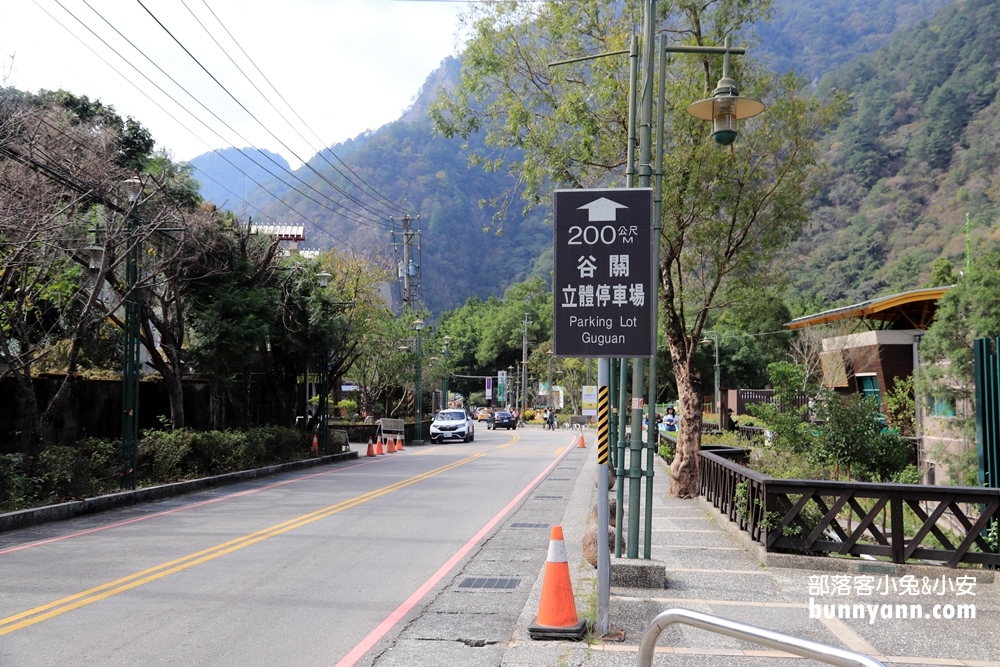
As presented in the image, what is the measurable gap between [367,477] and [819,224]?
85.6 metres

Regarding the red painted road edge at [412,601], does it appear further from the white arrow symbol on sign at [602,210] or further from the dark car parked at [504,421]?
the dark car parked at [504,421]

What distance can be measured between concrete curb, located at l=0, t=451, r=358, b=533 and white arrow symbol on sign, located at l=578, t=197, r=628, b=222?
1006 cm

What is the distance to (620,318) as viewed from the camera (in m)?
6.91

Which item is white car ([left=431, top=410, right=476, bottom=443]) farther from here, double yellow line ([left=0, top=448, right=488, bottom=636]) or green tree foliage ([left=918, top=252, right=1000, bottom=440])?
green tree foliage ([left=918, top=252, right=1000, bottom=440])

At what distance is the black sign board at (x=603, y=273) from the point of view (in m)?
6.89

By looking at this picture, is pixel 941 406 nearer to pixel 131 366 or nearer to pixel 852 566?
pixel 852 566

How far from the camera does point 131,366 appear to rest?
16.5 metres

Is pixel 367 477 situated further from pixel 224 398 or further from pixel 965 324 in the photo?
pixel 965 324

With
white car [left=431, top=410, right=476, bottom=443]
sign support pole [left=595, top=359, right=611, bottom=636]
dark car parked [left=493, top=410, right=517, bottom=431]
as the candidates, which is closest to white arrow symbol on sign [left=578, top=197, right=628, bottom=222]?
sign support pole [left=595, top=359, right=611, bottom=636]

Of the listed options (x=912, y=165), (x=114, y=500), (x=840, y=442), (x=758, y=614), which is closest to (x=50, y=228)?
(x=114, y=500)

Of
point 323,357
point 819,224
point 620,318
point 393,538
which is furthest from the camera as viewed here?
point 819,224

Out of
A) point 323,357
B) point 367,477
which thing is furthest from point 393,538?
point 323,357

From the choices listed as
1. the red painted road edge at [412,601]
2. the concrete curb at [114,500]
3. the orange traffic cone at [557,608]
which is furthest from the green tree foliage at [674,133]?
the orange traffic cone at [557,608]

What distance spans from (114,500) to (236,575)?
7278mm
